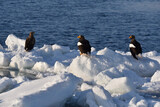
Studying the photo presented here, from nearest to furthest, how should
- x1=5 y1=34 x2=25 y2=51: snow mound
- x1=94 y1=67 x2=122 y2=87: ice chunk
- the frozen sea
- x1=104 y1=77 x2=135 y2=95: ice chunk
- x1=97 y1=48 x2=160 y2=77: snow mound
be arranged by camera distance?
1. the frozen sea
2. x1=104 y1=77 x2=135 y2=95: ice chunk
3. x1=94 y1=67 x2=122 y2=87: ice chunk
4. x1=97 y1=48 x2=160 y2=77: snow mound
5. x1=5 y1=34 x2=25 y2=51: snow mound

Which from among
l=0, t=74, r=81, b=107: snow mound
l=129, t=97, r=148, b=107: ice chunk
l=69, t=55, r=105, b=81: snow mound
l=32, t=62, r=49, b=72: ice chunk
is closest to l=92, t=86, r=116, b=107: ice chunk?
l=129, t=97, r=148, b=107: ice chunk

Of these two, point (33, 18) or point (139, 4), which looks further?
point (139, 4)

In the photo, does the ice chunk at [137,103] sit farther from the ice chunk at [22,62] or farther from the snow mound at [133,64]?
the ice chunk at [22,62]

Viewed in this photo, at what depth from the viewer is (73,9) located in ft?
107

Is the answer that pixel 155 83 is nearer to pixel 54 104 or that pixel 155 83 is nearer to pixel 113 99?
pixel 113 99

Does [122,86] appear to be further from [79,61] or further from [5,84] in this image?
[5,84]

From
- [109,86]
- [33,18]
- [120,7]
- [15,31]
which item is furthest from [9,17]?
[109,86]

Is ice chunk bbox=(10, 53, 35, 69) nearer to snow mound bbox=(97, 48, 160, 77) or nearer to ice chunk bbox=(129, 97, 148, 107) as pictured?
snow mound bbox=(97, 48, 160, 77)

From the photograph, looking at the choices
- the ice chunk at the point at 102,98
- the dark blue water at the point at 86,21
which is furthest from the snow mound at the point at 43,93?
the dark blue water at the point at 86,21

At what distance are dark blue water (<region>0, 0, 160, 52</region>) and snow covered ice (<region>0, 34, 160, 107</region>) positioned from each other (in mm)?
8117

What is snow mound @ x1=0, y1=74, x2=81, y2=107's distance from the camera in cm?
724

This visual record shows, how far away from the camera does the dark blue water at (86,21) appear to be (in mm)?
23017

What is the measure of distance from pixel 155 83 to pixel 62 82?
321 cm

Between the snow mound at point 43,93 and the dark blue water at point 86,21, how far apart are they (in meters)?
12.7
